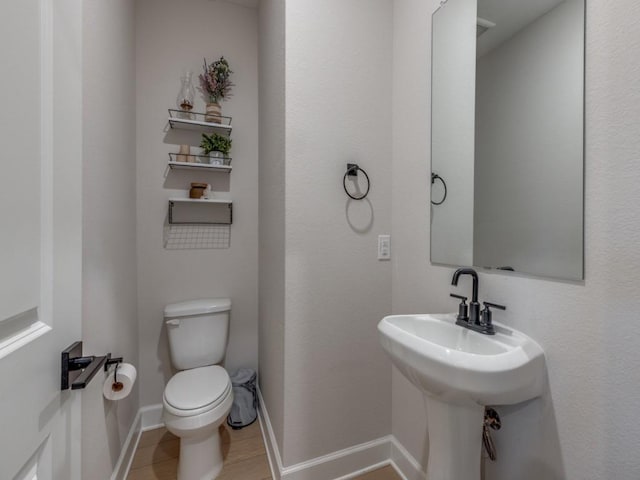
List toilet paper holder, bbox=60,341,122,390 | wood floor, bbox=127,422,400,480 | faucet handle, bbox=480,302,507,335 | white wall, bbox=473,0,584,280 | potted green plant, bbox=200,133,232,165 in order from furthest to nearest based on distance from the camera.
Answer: potted green plant, bbox=200,133,232,165, wood floor, bbox=127,422,400,480, faucet handle, bbox=480,302,507,335, white wall, bbox=473,0,584,280, toilet paper holder, bbox=60,341,122,390

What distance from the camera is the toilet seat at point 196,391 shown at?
1293mm

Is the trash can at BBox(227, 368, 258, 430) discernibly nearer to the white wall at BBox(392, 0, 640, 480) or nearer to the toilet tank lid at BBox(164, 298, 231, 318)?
the toilet tank lid at BBox(164, 298, 231, 318)

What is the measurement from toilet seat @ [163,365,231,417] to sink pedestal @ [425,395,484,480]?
3.34 ft

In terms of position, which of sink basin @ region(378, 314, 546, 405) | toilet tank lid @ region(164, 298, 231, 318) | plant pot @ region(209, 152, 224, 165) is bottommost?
toilet tank lid @ region(164, 298, 231, 318)

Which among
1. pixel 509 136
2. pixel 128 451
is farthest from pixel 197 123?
pixel 128 451

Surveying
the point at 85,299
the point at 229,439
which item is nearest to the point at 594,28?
the point at 85,299

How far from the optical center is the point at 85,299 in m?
1.02

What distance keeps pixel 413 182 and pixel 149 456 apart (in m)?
2.10

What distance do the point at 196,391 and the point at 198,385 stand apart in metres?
0.06

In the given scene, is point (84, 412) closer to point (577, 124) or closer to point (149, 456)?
point (149, 456)

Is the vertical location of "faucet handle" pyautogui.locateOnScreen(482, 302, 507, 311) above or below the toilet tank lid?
above

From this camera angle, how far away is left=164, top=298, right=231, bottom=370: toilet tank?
66.8 inches

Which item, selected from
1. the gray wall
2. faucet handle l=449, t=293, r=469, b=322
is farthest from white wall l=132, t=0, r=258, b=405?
faucet handle l=449, t=293, r=469, b=322

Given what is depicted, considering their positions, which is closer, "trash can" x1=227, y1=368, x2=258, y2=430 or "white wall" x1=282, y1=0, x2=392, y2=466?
"white wall" x1=282, y1=0, x2=392, y2=466
